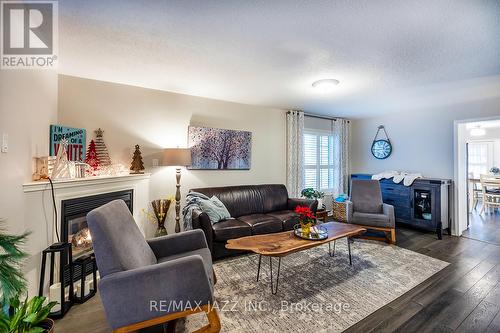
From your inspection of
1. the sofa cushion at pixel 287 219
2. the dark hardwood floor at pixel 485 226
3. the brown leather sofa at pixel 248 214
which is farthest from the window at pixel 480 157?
the sofa cushion at pixel 287 219

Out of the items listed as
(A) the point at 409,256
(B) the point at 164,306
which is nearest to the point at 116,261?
(B) the point at 164,306

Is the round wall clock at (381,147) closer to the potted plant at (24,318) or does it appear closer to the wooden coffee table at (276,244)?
the wooden coffee table at (276,244)

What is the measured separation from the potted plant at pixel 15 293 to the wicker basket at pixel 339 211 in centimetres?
483

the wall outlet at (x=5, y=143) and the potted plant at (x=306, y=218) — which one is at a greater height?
the wall outlet at (x=5, y=143)

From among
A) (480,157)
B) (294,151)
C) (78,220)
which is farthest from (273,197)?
(480,157)

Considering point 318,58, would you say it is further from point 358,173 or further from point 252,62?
point 358,173

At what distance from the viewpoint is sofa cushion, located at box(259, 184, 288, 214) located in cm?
406

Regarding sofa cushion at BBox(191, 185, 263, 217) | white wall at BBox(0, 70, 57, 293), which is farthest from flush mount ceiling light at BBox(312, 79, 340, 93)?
white wall at BBox(0, 70, 57, 293)

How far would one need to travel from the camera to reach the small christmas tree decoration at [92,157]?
273 cm

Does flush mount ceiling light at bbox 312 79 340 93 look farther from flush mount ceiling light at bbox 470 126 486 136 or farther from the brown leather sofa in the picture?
flush mount ceiling light at bbox 470 126 486 136

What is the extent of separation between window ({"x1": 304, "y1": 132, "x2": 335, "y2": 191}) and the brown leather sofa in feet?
3.83

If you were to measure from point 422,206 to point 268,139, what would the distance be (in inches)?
125

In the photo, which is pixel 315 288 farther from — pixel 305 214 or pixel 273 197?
pixel 273 197

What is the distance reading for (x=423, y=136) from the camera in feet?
14.8
